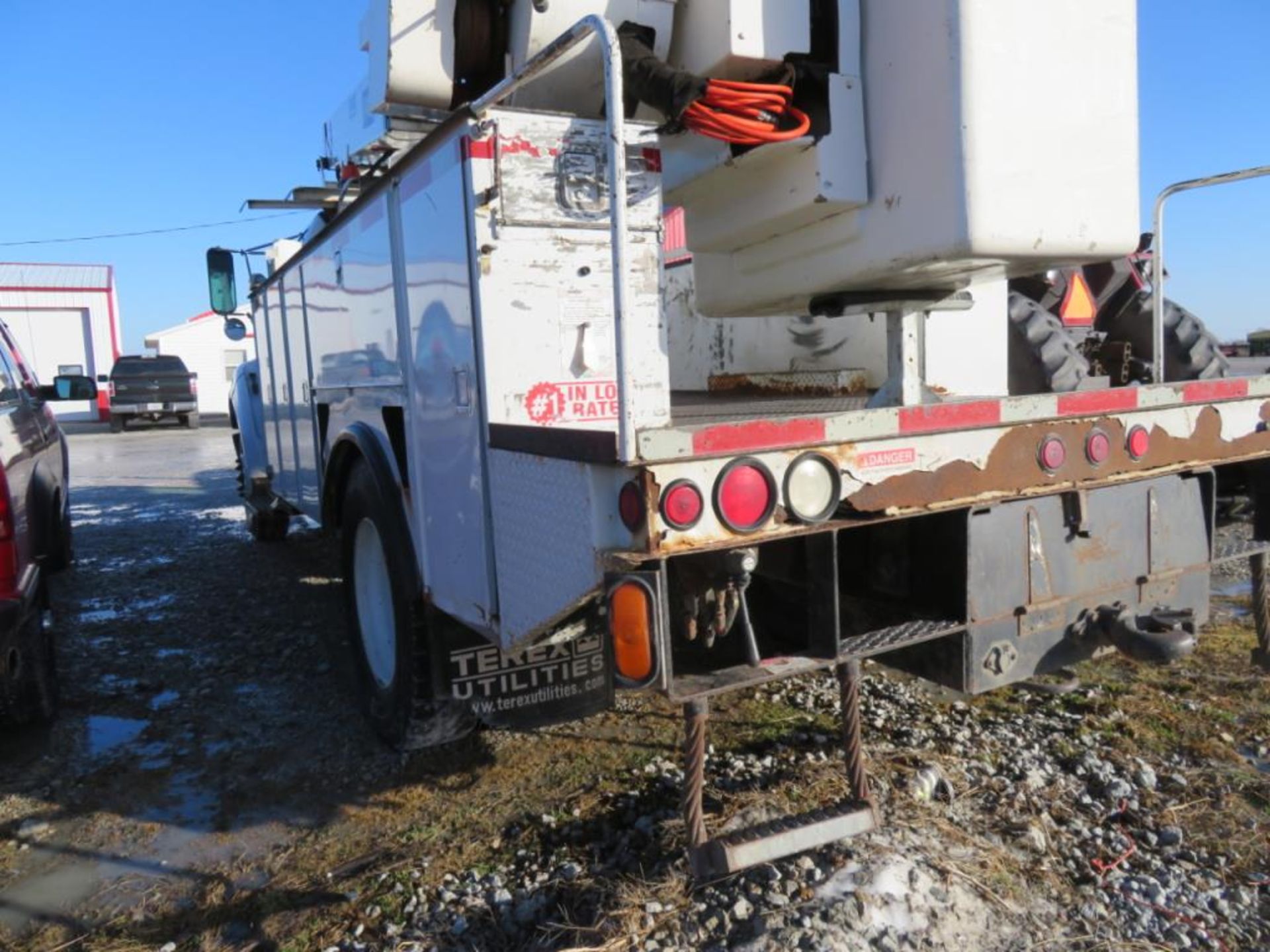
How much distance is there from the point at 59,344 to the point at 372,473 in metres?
35.7

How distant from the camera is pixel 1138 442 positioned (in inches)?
110

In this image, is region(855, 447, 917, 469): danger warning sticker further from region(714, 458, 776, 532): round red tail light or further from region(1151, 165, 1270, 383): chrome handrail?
region(1151, 165, 1270, 383): chrome handrail

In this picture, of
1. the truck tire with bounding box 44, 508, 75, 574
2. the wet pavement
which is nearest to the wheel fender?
the wet pavement

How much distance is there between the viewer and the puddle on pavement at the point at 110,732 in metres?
3.97

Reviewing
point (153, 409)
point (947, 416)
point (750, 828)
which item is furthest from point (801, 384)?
point (153, 409)

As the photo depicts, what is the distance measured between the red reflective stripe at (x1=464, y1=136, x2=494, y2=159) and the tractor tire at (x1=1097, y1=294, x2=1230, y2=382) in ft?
15.8

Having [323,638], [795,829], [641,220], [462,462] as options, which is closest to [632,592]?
[795,829]

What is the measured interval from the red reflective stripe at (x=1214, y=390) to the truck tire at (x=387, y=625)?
2574mm

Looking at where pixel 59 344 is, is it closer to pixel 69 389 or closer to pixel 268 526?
pixel 268 526

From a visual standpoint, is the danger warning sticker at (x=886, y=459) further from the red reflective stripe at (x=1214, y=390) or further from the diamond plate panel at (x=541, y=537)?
the red reflective stripe at (x=1214, y=390)

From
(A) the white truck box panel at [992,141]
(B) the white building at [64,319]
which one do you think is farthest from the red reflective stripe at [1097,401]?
(B) the white building at [64,319]

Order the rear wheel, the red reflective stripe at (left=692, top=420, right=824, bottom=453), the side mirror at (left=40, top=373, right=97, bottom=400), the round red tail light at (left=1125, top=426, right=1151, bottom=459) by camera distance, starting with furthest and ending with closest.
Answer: the rear wheel
the side mirror at (left=40, top=373, right=97, bottom=400)
the round red tail light at (left=1125, top=426, right=1151, bottom=459)
the red reflective stripe at (left=692, top=420, right=824, bottom=453)

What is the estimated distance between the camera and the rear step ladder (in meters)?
2.05

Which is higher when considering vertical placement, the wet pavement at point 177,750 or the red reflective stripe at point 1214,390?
the red reflective stripe at point 1214,390
